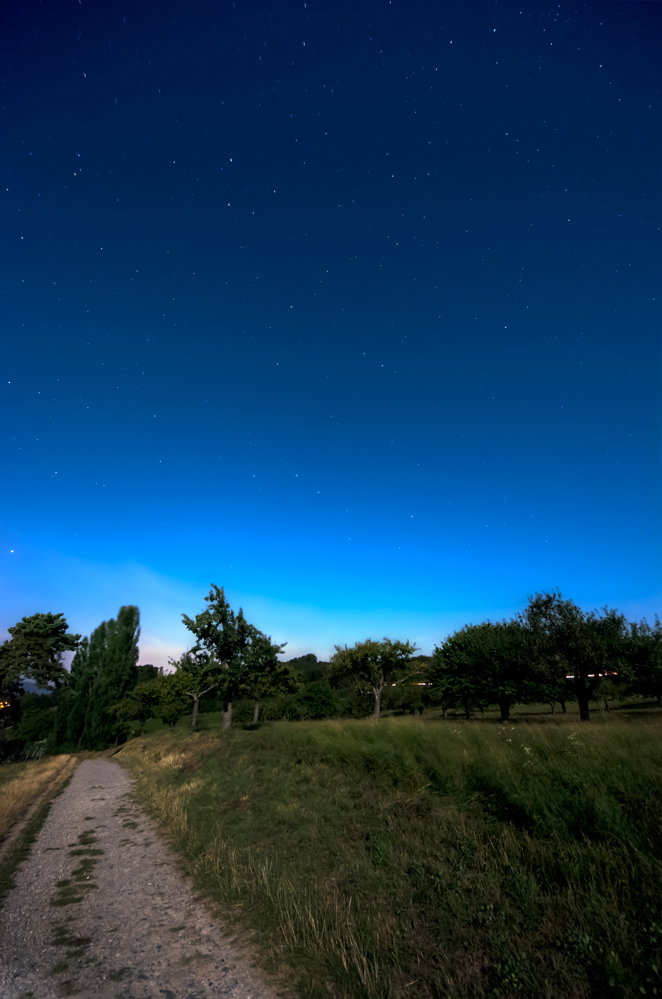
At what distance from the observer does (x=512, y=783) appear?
28.4ft

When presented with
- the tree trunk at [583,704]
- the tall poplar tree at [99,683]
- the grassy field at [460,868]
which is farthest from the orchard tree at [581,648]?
the tall poplar tree at [99,683]

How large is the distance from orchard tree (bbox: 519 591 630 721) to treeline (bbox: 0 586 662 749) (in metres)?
0.07

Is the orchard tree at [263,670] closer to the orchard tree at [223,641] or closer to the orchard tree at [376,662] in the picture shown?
the orchard tree at [223,641]

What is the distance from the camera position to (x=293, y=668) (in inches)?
1539

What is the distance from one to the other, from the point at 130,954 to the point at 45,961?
1.14m

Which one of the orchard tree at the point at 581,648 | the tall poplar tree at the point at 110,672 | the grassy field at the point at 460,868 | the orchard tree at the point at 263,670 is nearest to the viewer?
the grassy field at the point at 460,868

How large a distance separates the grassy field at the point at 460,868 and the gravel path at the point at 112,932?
0.66 meters

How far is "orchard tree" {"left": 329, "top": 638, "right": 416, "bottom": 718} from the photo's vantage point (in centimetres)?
4928

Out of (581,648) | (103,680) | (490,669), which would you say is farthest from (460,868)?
(103,680)

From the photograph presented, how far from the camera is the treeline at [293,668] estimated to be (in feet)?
94.7

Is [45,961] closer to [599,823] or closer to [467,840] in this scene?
[467,840]

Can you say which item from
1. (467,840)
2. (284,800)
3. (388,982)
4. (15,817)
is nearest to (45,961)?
(388,982)

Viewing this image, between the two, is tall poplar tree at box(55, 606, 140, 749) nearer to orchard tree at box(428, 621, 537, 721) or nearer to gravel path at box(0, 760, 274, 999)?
orchard tree at box(428, 621, 537, 721)

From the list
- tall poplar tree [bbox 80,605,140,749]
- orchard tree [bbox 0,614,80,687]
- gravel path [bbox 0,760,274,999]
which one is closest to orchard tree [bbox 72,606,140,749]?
tall poplar tree [bbox 80,605,140,749]
